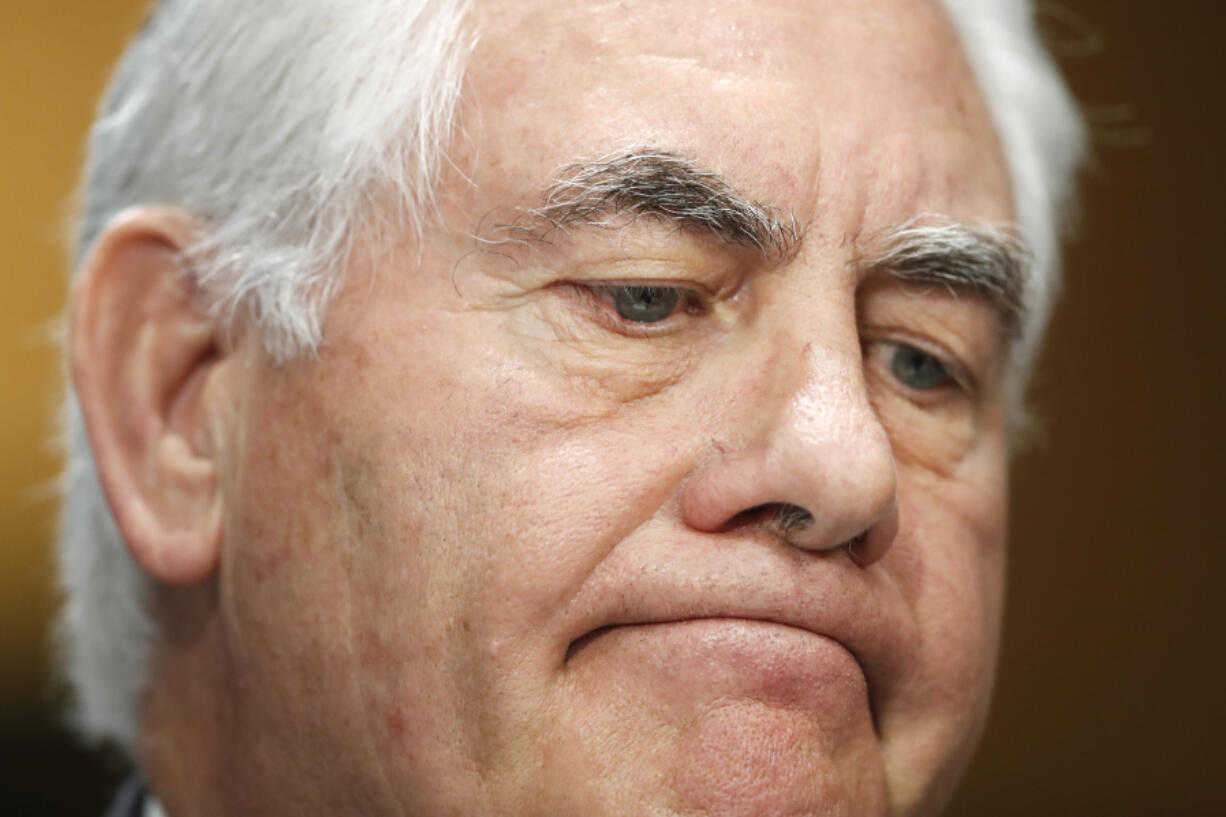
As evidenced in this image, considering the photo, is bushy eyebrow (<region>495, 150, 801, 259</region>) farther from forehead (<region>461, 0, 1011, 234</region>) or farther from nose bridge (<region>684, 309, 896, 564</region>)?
nose bridge (<region>684, 309, 896, 564</region>)

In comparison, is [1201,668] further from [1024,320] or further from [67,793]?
[67,793]

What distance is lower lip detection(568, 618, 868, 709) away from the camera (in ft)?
4.17

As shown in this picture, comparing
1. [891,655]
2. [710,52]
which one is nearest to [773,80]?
[710,52]

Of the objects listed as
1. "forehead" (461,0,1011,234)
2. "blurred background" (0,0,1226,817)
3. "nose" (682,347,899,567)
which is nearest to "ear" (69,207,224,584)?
"forehead" (461,0,1011,234)

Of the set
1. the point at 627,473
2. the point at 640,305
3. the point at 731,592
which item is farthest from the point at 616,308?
the point at 731,592

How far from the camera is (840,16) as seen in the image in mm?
1497

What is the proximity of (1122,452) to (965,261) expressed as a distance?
203cm

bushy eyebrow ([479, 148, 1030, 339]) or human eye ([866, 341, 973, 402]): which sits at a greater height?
bushy eyebrow ([479, 148, 1030, 339])

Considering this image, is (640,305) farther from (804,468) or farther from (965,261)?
(965,261)

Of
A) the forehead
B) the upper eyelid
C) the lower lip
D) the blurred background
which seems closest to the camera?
the lower lip

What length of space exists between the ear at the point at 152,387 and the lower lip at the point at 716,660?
0.51 meters

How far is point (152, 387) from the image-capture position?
159 centimetres

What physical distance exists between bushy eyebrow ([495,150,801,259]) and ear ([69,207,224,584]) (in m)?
0.48

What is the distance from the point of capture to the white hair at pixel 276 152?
1.47m
